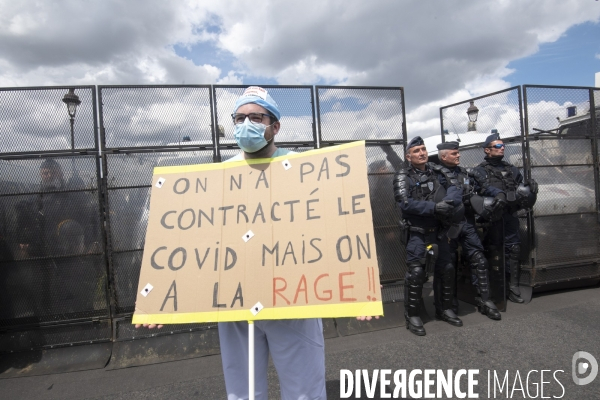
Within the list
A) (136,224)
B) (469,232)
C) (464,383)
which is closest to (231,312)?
(464,383)

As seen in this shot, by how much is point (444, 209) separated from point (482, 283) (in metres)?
1.42

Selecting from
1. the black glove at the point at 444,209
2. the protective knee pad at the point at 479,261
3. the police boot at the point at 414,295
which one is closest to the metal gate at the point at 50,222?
the police boot at the point at 414,295

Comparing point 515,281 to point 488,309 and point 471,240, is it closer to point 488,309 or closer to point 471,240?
point 488,309

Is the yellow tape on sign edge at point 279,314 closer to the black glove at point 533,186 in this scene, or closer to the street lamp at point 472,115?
the black glove at point 533,186

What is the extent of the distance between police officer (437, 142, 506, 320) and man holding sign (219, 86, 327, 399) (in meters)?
3.31

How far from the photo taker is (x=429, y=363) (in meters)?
3.43

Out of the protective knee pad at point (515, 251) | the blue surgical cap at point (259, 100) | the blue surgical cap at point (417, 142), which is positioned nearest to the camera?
the blue surgical cap at point (259, 100)

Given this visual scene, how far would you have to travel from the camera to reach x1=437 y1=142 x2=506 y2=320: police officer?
458 cm

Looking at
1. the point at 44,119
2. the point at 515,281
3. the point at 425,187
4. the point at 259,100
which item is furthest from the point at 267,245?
the point at 515,281

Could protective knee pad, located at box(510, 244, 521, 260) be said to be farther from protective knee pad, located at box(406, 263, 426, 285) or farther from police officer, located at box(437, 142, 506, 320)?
protective knee pad, located at box(406, 263, 426, 285)

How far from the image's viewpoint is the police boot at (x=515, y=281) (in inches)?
197

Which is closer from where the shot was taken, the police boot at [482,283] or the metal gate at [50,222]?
the metal gate at [50,222]

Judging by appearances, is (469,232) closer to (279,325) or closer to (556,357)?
(556,357)

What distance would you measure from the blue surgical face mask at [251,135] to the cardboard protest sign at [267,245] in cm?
9
